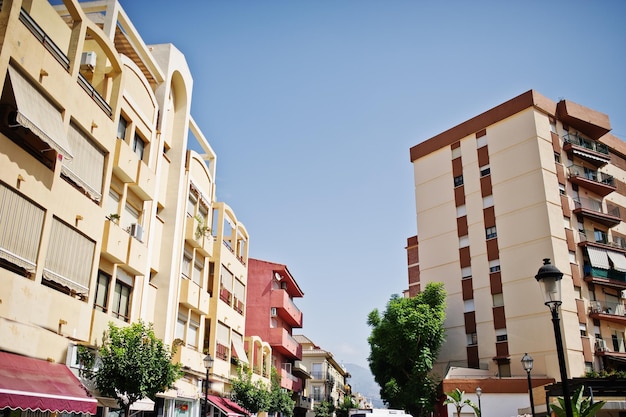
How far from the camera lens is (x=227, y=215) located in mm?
33500

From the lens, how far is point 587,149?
43.0m

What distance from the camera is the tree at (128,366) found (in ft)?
54.5

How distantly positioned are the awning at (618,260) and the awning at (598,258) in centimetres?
64

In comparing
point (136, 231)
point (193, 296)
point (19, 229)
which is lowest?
point (19, 229)

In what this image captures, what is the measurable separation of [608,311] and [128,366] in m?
33.9

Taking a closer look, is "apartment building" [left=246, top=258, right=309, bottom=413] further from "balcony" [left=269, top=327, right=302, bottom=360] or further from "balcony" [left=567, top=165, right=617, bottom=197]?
"balcony" [left=567, top=165, right=617, bottom=197]

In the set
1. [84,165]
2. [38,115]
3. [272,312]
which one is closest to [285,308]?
[272,312]

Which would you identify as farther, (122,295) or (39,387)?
(122,295)

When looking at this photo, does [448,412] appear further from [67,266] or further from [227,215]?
[67,266]

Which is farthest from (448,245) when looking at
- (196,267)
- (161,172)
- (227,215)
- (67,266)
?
(67,266)

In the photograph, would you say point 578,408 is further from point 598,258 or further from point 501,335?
point 598,258

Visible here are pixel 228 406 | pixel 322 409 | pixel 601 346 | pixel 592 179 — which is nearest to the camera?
pixel 228 406

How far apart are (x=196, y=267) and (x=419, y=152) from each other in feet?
86.7

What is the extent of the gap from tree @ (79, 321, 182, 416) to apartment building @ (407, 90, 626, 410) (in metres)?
26.3
